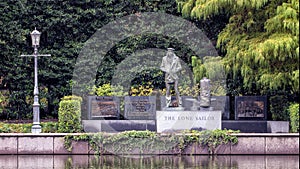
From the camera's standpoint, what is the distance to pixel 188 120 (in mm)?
25328

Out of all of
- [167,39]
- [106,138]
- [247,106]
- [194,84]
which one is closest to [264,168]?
[106,138]

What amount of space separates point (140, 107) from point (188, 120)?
283cm

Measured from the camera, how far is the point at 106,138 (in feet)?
75.6

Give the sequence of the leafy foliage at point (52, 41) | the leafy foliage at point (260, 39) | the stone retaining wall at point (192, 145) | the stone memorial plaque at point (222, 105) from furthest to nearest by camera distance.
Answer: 1. the leafy foliage at point (52, 41)
2. the stone memorial plaque at point (222, 105)
3. the leafy foliage at point (260, 39)
4. the stone retaining wall at point (192, 145)

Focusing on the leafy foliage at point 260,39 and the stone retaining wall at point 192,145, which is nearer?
the stone retaining wall at point 192,145

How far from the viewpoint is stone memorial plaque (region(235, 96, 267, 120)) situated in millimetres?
27547

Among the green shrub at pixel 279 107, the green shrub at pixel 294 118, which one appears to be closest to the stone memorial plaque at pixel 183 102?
the green shrub at pixel 279 107

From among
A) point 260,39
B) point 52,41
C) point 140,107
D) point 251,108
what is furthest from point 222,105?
point 52,41

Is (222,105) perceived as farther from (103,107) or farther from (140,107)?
(103,107)

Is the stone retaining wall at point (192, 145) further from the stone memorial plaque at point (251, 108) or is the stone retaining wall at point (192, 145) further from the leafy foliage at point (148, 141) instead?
the stone memorial plaque at point (251, 108)

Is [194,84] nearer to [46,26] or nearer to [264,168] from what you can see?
[46,26]

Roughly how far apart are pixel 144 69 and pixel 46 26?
3.88m

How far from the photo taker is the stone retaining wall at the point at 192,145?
74.5 feet

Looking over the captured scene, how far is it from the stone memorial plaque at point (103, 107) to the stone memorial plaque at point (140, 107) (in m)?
0.33
